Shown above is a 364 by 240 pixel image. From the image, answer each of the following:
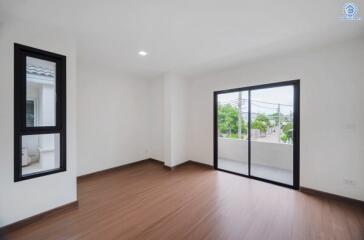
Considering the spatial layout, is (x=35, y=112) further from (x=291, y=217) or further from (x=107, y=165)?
(x=291, y=217)

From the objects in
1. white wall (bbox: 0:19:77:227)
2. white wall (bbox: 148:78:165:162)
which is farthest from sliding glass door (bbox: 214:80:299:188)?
white wall (bbox: 0:19:77:227)

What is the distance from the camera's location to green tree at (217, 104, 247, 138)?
416 centimetres

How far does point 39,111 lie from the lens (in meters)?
2.25

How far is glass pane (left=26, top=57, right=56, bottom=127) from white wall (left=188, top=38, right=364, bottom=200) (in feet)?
12.8

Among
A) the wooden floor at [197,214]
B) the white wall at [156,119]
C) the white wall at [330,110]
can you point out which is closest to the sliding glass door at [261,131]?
the white wall at [330,110]

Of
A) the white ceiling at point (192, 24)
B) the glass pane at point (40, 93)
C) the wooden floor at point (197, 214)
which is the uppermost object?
the white ceiling at point (192, 24)

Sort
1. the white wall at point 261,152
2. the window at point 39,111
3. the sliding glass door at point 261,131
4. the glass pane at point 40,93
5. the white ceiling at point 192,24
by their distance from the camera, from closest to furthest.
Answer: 1. the white ceiling at point 192,24
2. the window at point 39,111
3. the glass pane at point 40,93
4. the sliding glass door at point 261,131
5. the white wall at point 261,152

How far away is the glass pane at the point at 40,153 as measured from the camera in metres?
2.25

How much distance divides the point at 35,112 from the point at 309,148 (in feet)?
14.8

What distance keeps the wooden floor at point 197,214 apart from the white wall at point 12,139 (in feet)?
0.77

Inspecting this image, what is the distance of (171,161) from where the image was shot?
14.1ft

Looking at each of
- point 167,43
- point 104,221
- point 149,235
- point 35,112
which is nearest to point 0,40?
point 35,112

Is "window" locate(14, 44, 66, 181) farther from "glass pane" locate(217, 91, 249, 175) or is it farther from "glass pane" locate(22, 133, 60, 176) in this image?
"glass pane" locate(217, 91, 249, 175)

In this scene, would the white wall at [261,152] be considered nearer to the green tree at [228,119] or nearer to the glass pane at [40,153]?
the green tree at [228,119]
